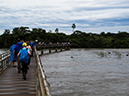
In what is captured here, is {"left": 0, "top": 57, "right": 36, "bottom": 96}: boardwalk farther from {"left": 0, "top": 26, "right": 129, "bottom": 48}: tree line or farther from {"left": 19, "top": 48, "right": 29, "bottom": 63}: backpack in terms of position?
{"left": 0, "top": 26, "right": 129, "bottom": 48}: tree line

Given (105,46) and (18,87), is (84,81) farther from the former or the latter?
(105,46)

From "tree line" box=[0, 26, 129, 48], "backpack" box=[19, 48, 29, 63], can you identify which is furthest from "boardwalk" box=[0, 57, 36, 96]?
"tree line" box=[0, 26, 129, 48]

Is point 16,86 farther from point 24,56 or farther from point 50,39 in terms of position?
point 50,39

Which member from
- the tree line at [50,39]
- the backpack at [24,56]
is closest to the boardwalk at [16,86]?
the backpack at [24,56]

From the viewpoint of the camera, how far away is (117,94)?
1451 cm

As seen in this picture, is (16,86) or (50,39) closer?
(16,86)

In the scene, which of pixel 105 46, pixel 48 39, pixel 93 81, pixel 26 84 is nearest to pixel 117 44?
pixel 105 46

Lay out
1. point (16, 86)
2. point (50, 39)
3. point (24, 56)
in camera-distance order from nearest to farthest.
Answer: point (16, 86)
point (24, 56)
point (50, 39)

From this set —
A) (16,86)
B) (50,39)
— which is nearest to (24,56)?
(16,86)

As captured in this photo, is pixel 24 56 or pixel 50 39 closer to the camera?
pixel 24 56

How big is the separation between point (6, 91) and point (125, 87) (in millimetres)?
11350

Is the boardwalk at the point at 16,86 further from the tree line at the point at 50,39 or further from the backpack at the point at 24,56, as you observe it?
the tree line at the point at 50,39

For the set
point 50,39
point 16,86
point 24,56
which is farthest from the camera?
point 50,39

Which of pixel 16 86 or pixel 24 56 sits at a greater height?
pixel 24 56
